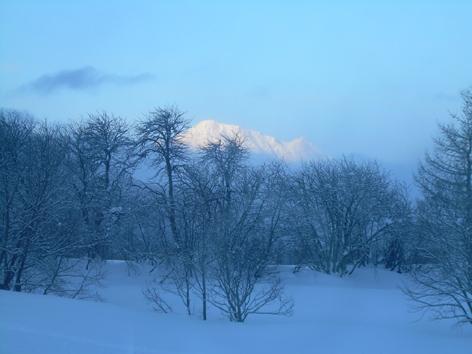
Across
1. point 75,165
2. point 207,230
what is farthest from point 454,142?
point 75,165

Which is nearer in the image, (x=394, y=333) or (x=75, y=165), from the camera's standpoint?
(x=394, y=333)

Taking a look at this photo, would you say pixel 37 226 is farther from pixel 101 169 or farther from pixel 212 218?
pixel 101 169

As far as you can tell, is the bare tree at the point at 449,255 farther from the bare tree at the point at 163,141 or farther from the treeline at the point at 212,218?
the bare tree at the point at 163,141

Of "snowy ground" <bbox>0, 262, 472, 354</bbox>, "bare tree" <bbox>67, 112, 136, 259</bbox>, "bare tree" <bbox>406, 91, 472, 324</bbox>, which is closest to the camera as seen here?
"snowy ground" <bbox>0, 262, 472, 354</bbox>

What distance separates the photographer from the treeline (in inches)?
722

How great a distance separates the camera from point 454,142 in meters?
31.3

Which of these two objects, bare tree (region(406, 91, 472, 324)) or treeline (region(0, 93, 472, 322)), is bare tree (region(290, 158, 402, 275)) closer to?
treeline (region(0, 93, 472, 322))

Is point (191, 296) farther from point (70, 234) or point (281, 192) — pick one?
point (281, 192)

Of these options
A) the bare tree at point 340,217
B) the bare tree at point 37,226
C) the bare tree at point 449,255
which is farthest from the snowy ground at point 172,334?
the bare tree at point 340,217

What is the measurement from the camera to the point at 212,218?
1923cm

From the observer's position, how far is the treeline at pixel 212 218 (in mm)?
18328

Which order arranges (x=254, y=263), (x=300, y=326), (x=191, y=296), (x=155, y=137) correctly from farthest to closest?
(x=155, y=137) → (x=191, y=296) → (x=254, y=263) → (x=300, y=326)

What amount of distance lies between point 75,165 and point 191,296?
69.9 feet

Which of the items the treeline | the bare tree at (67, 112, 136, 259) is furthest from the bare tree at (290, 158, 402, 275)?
the bare tree at (67, 112, 136, 259)
